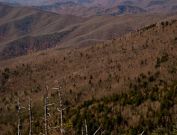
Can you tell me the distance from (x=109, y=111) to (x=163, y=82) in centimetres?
593

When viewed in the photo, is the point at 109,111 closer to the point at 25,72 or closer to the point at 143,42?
the point at 143,42

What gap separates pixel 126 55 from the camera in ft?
199

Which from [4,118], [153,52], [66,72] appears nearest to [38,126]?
[4,118]

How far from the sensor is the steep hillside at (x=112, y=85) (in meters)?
37.0

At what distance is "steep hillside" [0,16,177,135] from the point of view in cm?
3697

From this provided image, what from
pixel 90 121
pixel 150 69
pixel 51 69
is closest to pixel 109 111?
pixel 90 121

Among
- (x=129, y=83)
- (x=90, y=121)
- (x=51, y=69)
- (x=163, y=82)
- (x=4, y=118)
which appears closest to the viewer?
(x=90, y=121)

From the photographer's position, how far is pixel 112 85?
161 ft

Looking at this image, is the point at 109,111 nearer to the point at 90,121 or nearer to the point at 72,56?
the point at 90,121

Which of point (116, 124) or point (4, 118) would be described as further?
point (4, 118)

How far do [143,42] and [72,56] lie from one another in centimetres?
1359

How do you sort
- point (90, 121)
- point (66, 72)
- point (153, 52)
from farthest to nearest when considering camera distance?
point (66, 72) < point (153, 52) < point (90, 121)

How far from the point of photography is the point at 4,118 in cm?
5091

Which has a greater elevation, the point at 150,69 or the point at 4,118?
the point at 150,69
